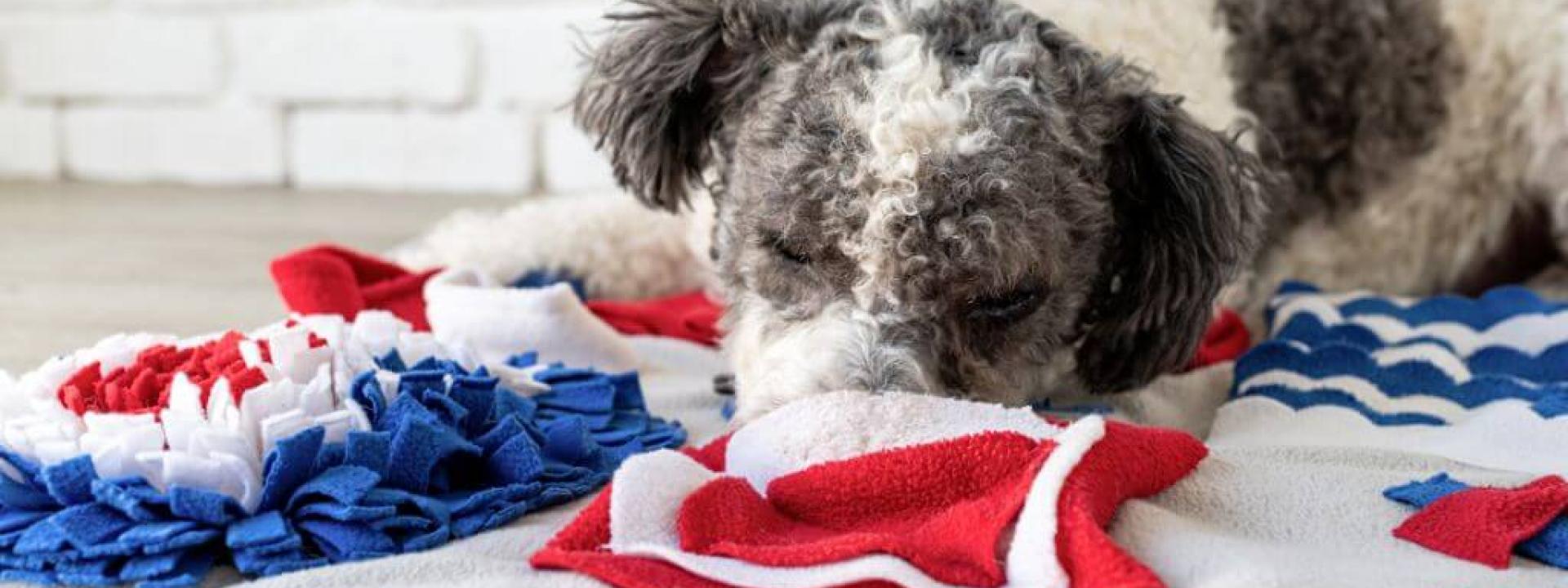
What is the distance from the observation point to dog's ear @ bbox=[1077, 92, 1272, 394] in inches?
70.0

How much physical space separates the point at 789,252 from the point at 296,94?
299cm

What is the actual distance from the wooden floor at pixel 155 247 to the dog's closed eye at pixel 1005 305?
1245 mm

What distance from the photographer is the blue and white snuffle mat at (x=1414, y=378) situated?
1765mm

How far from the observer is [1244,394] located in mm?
1951

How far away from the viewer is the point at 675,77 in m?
1.88

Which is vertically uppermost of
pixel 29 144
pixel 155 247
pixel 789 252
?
pixel 789 252

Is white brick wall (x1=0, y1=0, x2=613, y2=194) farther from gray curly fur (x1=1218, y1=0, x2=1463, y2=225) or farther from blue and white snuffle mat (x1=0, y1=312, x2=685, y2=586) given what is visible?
blue and white snuffle mat (x1=0, y1=312, x2=685, y2=586)

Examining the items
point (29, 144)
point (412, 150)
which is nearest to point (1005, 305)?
point (412, 150)

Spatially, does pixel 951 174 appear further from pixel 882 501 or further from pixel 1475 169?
pixel 1475 169

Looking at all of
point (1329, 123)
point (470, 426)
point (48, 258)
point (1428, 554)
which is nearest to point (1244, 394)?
point (1428, 554)

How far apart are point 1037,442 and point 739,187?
1.60ft

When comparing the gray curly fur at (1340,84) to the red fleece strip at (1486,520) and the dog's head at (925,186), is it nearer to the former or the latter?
the dog's head at (925,186)

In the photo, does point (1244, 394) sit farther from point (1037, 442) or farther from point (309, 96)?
point (309, 96)

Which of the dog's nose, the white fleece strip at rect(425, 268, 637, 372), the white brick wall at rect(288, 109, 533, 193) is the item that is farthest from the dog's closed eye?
the white brick wall at rect(288, 109, 533, 193)
